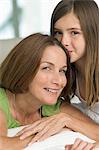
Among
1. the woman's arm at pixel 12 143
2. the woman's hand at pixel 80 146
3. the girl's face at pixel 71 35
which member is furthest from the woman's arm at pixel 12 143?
the girl's face at pixel 71 35

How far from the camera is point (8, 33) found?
272cm

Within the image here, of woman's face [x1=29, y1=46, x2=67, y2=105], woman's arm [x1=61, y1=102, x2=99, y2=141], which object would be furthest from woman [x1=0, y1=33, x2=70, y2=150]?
woman's arm [x1=61, y1=102, x2=99, y2=141]

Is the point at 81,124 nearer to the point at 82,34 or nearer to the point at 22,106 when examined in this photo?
the point at 22,106

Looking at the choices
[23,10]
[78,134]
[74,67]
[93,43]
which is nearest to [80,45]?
[93,43]

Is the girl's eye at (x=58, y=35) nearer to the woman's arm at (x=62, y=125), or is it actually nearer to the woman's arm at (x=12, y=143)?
the woman's arm at (x=62, y=125)

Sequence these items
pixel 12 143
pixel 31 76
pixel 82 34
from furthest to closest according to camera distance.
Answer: pixel 82 34 < pixel 31 76 < pixel 12 143

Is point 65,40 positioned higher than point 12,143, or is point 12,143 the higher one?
point 65,40

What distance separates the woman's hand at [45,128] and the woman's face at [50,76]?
8 cm

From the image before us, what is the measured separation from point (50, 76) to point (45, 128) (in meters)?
0.19

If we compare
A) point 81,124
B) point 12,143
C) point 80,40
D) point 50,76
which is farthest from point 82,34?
point 12,143

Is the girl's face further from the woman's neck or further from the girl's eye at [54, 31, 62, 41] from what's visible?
the woman's neck

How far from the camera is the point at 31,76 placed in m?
1.19

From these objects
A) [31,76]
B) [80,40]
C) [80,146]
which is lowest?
[80,146]

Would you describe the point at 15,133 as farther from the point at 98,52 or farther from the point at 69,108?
the point at 98,52
